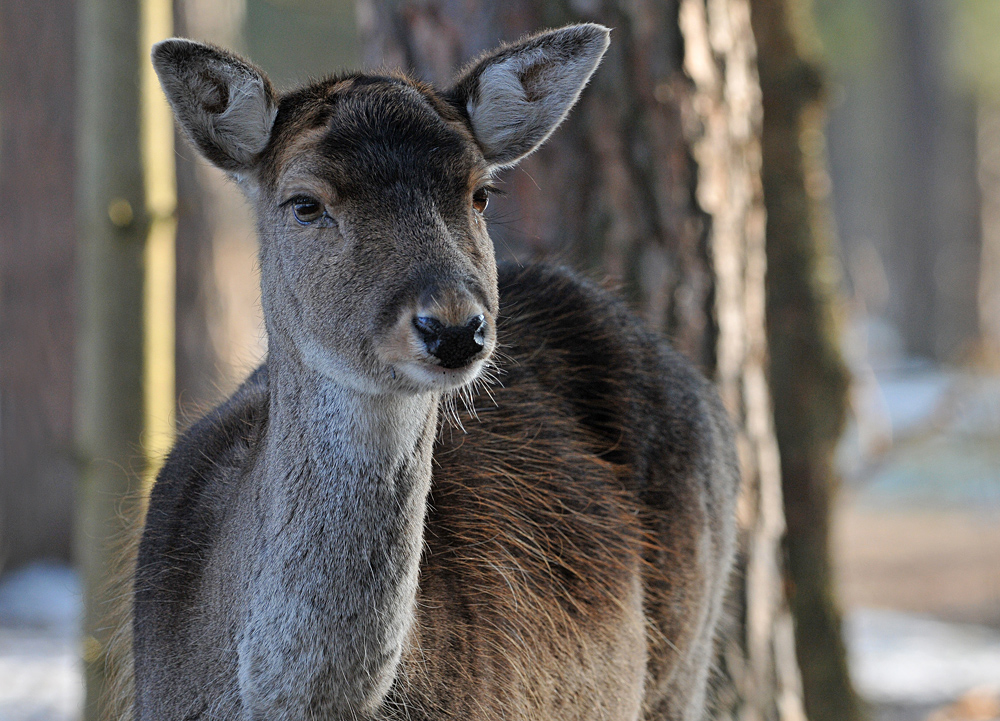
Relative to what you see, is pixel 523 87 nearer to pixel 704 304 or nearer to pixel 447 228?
pixel 447 228

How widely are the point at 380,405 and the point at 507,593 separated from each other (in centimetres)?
100

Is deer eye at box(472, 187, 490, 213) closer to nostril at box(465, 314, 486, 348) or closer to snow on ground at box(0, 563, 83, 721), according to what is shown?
nostril at box(465, 314, 486, 348)

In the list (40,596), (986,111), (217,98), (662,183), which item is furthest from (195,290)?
(986,111)

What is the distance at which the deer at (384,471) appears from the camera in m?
2.69

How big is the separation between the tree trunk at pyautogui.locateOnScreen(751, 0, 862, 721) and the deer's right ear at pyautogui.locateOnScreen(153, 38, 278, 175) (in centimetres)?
454

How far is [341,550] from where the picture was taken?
2.73 metres

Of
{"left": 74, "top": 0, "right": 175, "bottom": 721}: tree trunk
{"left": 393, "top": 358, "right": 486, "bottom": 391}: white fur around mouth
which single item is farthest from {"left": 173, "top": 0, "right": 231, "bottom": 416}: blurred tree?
{"left": 393, "top": 358, "right": 486, "bottom": 391}: white fur around mouth

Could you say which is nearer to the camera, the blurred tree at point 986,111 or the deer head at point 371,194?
the deer head at point 371,194

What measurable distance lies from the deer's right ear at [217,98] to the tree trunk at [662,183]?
1.72m

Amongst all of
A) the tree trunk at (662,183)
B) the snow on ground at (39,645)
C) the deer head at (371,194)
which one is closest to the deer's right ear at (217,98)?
the deer head at (371,194)

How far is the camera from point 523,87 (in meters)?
3.19

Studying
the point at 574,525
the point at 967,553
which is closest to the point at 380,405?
the point at 574,525

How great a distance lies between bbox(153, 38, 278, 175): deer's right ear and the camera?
2779 millimetres

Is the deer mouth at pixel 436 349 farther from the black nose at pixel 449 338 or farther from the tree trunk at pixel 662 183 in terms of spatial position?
the tree trunk at pixel 662 183
